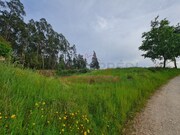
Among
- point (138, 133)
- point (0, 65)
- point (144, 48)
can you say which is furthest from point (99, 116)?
point (144, 48)

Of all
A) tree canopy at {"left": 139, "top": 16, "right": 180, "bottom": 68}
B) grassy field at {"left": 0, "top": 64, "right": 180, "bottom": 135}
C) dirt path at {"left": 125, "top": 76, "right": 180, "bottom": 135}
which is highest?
tree canopy at {"left": 139, "top": 16, "right": 180, "bottom": 68}

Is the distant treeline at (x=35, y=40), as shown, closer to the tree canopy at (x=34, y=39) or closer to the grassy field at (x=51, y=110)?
the tree canopy at (x=34, y=39)

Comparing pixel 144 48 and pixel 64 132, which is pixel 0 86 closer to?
pixel 64 132

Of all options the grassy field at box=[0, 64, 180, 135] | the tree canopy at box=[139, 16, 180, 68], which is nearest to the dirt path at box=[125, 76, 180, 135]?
the grassy field at box=[0, 64, 180, 135]

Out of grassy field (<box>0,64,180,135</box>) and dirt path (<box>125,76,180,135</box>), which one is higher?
grassy field (<box>0,64,180,135</box>)

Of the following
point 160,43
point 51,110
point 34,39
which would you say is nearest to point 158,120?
point 51,110

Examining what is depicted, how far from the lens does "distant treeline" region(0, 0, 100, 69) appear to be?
162 feet

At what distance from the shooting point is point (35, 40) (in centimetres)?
6638

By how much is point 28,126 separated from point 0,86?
1.19 m

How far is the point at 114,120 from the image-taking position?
5375 mm

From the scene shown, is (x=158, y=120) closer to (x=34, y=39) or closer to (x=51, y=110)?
(x=51, y=110)

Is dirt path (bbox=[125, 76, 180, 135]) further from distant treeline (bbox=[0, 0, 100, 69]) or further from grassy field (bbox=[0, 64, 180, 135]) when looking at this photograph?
distant treeline (bbox=[0, 0, 100, 69])

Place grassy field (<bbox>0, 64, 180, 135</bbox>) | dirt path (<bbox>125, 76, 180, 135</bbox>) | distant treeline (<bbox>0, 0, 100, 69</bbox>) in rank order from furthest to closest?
distant treeline (<bbox>0, 0, 100, 69</bbox>) < dirt path (<bbox>125, 76, 180, 135</bbox>) < grassy field (<bbox>0, 64, 180, 135</bbox>)

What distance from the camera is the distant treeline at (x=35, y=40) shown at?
4941 cm
